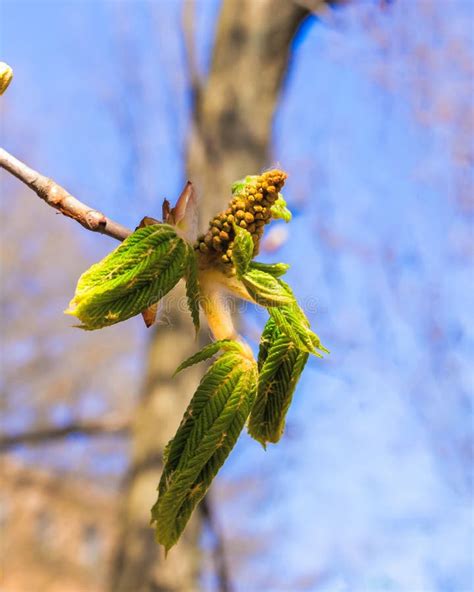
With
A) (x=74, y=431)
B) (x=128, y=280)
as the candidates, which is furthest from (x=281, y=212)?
(x=74, y=431)

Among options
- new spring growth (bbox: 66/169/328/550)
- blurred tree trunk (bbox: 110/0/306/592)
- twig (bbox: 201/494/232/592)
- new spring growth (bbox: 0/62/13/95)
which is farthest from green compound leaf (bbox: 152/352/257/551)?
twig (bbox: 201/494/232/592)

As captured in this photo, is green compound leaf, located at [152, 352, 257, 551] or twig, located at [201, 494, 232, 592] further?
twig, located at [201, 494, 232, 592]

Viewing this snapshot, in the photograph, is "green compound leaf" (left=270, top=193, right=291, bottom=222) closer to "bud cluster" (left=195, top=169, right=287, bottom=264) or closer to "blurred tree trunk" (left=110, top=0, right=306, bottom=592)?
"bud cluster" (left=195, top=169, right=287, bottom=264)

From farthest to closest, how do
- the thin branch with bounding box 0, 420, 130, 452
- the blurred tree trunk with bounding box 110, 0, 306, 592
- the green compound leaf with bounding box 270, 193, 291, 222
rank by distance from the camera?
the thin branch with bounding box 0, 420, 130, 452 < the blurred tree trunk with bounding box 110, 0, 306, 592 < the green compound leaf with bounding box 270, 193, 291, 222

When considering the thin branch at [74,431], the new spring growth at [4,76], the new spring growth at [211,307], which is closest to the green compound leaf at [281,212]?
the new spring growth at [211,307]

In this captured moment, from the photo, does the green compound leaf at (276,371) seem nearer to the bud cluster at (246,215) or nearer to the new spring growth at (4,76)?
the bud cluster at (246,215)

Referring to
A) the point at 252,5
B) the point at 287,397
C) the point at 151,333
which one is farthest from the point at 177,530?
the point at 252,5

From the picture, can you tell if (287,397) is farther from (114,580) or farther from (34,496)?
(34,496)
